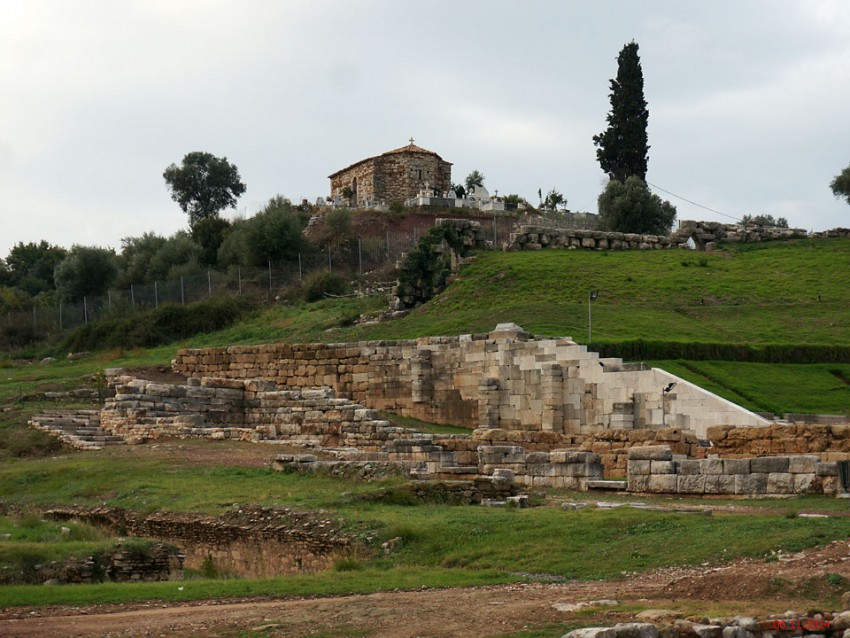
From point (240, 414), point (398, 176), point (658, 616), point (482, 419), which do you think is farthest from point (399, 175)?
point (658, 616)

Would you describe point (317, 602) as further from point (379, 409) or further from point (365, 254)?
point (365, 254)

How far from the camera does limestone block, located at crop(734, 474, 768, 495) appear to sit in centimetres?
1986

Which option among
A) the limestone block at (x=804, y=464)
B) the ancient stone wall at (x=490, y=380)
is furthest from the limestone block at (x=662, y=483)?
the ancient stone wall at (x=490, y=380)

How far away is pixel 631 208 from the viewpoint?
179 feet

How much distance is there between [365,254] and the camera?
5316 cm

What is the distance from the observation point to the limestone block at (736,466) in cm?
2011

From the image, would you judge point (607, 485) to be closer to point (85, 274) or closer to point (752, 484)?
point (752, 484)

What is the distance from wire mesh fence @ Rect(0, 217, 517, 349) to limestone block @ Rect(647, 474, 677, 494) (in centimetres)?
3011

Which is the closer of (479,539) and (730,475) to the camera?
(479,539)

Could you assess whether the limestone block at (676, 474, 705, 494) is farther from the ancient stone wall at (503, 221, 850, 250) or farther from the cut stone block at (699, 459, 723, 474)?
the ancient stone wall at (503, 221, 850, 250)

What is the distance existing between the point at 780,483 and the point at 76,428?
17873 mm

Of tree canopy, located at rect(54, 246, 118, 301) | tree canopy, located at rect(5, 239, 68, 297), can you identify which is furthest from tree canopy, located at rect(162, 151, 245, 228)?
tree canopy, located at rect(54, 246, 118, 301)

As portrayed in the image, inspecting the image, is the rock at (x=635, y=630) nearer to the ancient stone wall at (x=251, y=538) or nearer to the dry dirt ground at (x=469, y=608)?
the dry dirt ground at (x=469, y=608)

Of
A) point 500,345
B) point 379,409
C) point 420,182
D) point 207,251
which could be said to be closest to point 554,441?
point 500,345
